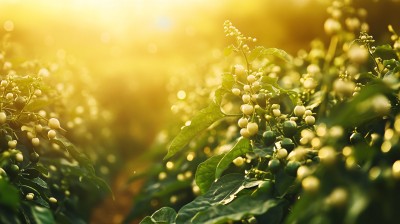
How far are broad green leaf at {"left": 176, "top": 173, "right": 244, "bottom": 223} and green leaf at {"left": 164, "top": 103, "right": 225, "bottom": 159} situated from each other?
0.36 m

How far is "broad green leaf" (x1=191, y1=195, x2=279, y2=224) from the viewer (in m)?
2.08

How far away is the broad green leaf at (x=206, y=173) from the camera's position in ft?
9.26

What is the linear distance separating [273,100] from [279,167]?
1.07 metres

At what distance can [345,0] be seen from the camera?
2.11 metres

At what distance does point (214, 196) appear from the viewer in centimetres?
255

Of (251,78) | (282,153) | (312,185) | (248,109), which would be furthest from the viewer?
(251,78)

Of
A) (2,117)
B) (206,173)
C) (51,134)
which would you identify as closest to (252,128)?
(206,173)

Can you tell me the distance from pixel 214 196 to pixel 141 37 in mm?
19492

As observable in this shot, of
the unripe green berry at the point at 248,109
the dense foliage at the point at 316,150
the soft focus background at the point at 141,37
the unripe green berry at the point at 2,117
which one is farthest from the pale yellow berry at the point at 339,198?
the soft focus background at the point at 141,37

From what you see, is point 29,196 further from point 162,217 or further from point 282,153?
point 282,153

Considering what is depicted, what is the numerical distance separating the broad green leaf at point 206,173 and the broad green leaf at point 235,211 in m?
0.58

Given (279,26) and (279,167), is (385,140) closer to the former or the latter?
(279,167)

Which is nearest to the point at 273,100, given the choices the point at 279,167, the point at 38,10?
the point at 279,167

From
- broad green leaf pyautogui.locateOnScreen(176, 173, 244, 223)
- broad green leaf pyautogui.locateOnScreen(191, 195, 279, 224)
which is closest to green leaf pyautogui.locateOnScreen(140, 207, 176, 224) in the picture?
broad green leaf pyautogui.locateOnScreen(176, 173, 244, 223)
